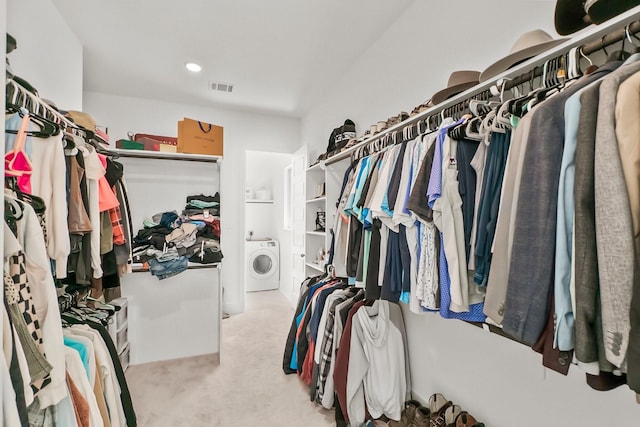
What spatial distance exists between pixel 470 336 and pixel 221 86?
126 inches

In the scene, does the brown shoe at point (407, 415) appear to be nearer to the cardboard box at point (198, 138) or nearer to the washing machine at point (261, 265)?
the cardboard box at point (198, 138)

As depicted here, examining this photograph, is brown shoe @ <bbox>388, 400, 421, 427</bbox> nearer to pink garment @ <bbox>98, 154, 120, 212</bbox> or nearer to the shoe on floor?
the shoe on floor

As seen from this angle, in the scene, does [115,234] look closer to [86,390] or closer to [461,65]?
[86,390]

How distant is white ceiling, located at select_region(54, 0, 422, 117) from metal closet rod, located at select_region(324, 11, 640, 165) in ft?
3.85

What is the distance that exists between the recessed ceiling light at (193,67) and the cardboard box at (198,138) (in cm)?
58

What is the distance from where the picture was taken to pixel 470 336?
1.59 m

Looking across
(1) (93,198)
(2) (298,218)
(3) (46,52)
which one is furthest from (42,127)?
(2) (298,218)

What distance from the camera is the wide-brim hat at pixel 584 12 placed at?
31.2 inches

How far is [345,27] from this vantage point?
2283 millimetres

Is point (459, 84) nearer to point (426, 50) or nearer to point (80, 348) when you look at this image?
point (426, 50)

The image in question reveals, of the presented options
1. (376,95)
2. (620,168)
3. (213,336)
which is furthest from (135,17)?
(620,168)

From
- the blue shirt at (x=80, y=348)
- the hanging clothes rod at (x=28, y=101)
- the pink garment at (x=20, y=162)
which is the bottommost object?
the blue shirt at (x=80, y=348)

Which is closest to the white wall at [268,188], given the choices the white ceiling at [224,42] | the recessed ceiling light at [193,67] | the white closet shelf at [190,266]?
the white ceiling at [224,42]

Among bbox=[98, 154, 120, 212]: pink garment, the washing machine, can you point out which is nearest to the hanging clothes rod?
bbox=[98, 154, 120, 212]: pink garment
